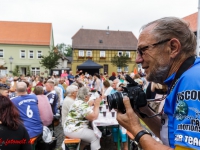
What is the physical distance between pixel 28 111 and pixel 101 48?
3511cm

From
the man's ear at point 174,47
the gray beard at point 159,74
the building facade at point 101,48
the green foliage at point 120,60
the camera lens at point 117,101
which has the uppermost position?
the building facade at point 101,48

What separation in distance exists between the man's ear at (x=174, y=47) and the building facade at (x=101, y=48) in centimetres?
3689

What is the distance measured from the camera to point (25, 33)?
39.7 m

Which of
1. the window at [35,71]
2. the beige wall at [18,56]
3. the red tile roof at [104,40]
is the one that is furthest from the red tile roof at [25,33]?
the red tile roof at [104,40]

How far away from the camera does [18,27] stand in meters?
40.8

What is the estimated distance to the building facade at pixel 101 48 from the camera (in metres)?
38.1

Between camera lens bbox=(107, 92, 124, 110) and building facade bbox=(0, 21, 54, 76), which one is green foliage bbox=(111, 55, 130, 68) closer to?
building facade bbox=(0, 21, 54, 76)

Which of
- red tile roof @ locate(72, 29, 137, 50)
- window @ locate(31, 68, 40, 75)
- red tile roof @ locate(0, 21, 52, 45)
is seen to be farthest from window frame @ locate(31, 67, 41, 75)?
red tile roof @ locate(72, 29, 137, 50)

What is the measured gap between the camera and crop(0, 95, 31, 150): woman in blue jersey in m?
2.53

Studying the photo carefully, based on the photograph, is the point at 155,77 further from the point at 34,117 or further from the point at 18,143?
the point at 34,117

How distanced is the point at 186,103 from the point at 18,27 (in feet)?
145

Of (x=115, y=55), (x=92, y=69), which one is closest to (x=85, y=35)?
(x=115, y=55)

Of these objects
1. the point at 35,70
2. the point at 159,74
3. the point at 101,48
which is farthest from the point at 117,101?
the point at 35,70

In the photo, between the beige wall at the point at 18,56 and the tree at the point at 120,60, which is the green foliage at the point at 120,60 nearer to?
the tree at the point at 120,60
